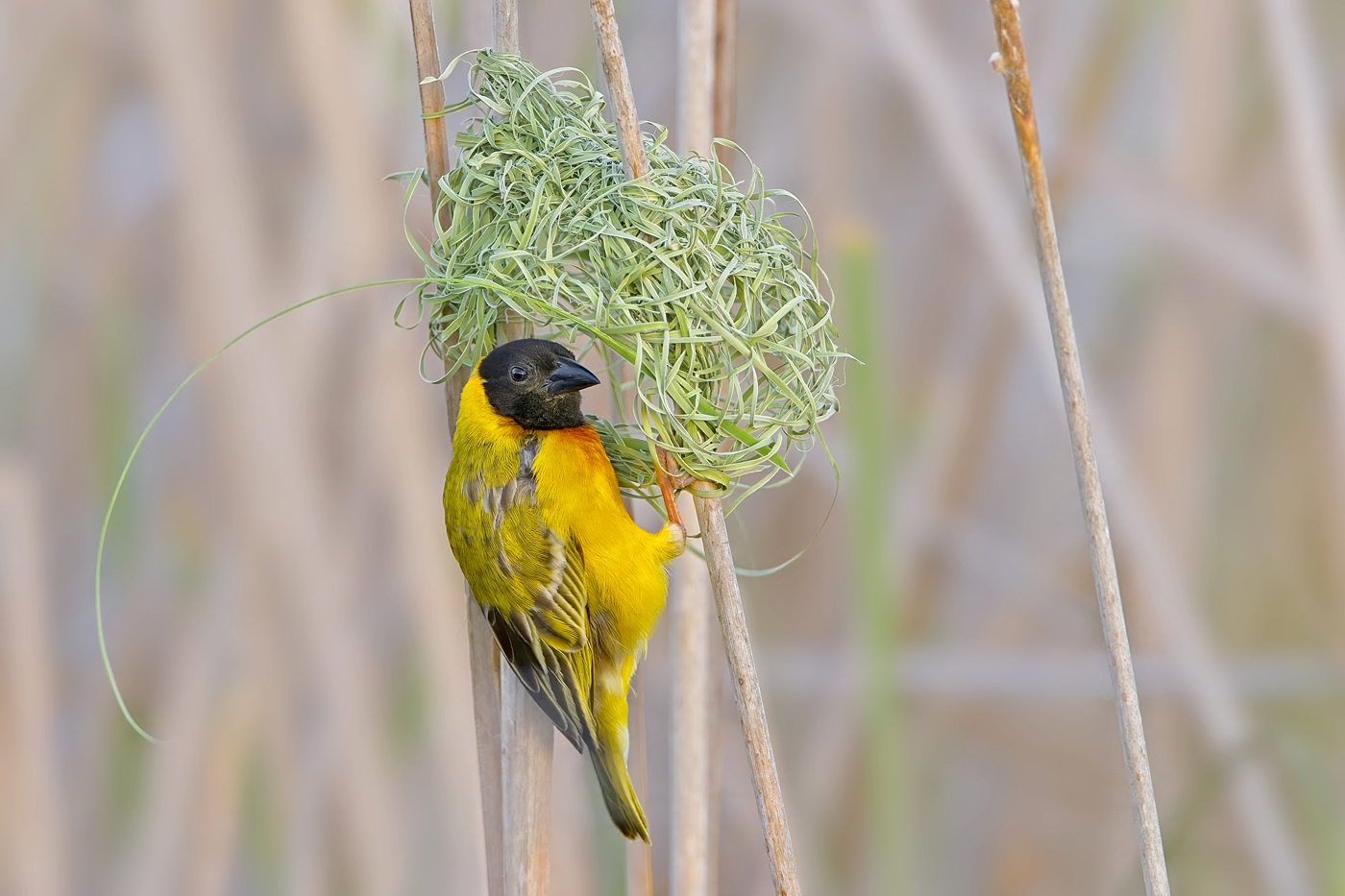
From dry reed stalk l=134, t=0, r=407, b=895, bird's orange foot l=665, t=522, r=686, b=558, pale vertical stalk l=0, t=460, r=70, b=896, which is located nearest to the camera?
bird's orange foot l=665, t=522, r=686, b=558

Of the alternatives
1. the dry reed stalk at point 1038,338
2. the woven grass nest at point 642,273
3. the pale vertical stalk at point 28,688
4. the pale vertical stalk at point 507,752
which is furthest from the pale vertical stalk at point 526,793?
the pale vertical stalk at point 28,688

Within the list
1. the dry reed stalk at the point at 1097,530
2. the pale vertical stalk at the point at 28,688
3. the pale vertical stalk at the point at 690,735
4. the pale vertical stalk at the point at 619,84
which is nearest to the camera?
the pale vertical stalk at the point at 619,84

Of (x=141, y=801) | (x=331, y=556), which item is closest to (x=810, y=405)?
(x=331, y=556)

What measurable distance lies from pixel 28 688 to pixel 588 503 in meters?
1.55

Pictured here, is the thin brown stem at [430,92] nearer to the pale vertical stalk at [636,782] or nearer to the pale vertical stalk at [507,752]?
the pale vertical stalk at [507,752]

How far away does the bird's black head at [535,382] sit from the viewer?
147cm

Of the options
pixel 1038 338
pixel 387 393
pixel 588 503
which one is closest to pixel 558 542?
pixel 588 503

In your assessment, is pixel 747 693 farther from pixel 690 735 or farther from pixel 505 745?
pixel 690 735

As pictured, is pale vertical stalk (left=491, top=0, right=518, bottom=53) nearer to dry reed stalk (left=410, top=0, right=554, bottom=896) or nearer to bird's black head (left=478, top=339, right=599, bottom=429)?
dry reed stalk (left=410, top=0, right=554, bottom=896)

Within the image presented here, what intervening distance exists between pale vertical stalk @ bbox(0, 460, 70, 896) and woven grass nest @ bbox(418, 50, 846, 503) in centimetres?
140

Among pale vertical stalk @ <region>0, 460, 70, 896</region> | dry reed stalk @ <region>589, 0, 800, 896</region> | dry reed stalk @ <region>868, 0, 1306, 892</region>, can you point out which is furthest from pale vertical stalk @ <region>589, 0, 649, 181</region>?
pale vertical stalk @ <region>0, 460, 70, 896</region>

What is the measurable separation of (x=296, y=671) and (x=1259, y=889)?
241cm

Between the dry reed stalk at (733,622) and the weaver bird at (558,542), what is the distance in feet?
0.93

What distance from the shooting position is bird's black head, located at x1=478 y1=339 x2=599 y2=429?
1473 mm
